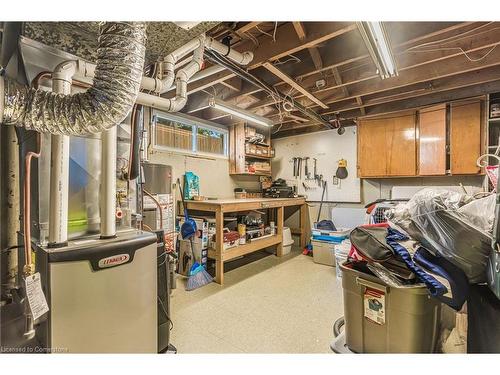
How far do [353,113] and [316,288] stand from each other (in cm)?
301

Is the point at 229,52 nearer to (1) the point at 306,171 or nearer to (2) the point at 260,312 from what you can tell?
(2) the point at 260,312

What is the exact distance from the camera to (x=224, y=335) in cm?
192

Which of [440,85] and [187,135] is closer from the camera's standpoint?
[440,85]

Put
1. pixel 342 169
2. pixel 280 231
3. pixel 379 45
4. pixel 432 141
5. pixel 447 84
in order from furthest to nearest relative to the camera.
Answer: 1. pixel 342 169
2. pixel 280 231
3. pixel 432 141
4. pixel 447 84
5. pixel 379 45

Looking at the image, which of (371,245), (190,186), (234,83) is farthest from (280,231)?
(371,245)

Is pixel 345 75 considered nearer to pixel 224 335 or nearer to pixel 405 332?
pixel 405 332

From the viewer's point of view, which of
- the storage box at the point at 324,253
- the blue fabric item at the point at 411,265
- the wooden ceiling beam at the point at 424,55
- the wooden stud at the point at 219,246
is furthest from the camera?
the storage box at the point at 324,253

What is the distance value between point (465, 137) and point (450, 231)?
2897mm

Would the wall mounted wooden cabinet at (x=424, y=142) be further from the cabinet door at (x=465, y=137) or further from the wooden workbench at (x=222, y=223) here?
the wooden workbench at (x=222, y=223)

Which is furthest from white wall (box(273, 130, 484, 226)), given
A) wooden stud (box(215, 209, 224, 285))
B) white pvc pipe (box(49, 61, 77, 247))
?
white pvc pipe (box(49, 61, 77, 247))

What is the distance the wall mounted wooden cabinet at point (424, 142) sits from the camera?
3174 mm

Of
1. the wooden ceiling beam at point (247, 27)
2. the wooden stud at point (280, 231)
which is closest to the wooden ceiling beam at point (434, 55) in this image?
the wooden ceiling beam at point (247, 27)

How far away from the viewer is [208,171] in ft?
13.8

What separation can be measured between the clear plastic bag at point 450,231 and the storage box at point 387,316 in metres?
0.24
